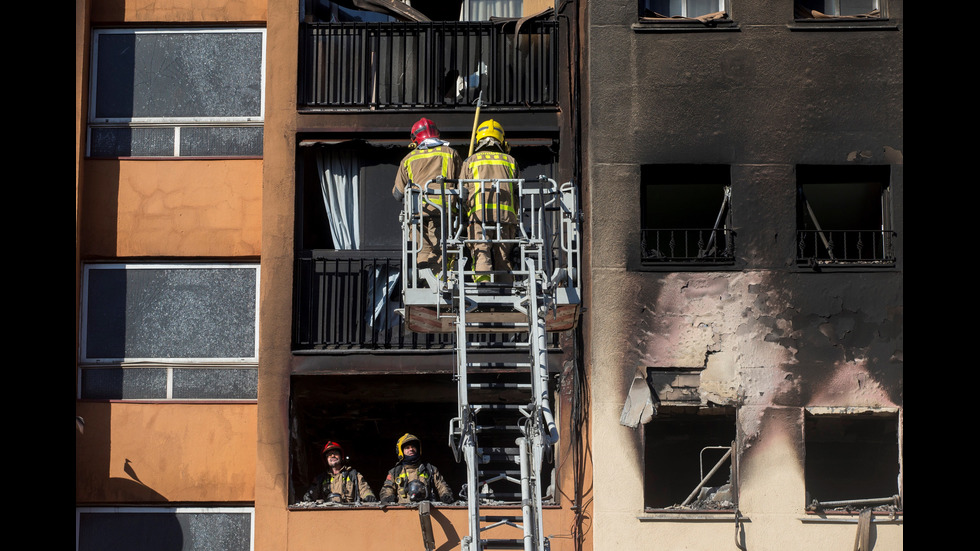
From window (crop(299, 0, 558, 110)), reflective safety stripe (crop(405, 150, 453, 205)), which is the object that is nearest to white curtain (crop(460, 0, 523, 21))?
window (crop(299, 0, 558, 110))

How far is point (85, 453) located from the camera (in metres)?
13.7

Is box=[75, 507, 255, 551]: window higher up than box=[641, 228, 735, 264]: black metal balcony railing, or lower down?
lower down

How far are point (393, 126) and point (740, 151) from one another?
408 centimetres

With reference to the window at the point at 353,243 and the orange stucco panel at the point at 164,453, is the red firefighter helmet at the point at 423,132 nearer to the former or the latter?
the window at the point at 353,243

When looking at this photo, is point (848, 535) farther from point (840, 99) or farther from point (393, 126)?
point (393, 126)

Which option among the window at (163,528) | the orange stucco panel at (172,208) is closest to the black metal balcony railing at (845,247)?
the orange stucco panel at (172,208)

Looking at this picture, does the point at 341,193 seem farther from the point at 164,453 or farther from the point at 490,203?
the point at 490,203

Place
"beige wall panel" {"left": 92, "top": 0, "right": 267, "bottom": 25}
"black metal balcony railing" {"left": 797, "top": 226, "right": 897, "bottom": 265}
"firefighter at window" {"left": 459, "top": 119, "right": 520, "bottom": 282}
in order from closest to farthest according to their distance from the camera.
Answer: "firefighter at window" {"left": 459, "top": 119, "right": 520, "bottom": 282} → "black metal balcony railing" {"left": 797, "top": 226, "right": 897, "bottom": 265} → "beige wall panel" {"left": 92, "top": 0, "right": 267, "bottom": 25}

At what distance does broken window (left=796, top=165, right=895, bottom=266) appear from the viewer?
14.0 m

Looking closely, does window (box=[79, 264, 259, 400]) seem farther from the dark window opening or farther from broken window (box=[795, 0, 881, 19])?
broken window (box=[795, 0, 881, 19])

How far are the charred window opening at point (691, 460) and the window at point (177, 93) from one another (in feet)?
19.2

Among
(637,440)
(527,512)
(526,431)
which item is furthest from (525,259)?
(637,440)

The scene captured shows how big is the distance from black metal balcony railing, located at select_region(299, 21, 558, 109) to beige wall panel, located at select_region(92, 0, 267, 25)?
Result: 72cm

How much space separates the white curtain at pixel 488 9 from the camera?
15.7 m
